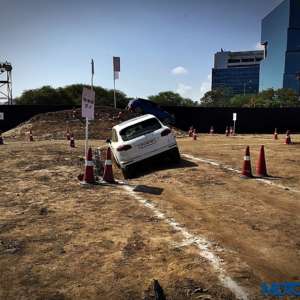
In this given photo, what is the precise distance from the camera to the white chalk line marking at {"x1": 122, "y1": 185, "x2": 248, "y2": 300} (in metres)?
4.50

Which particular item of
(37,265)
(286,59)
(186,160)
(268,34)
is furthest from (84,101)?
(268,34)

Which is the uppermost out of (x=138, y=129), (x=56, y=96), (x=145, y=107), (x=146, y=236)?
(x=56, y=96)

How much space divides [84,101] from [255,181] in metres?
5.04

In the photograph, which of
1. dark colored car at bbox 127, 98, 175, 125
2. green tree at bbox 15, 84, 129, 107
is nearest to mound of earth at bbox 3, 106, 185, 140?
dark colored car at bbox 127, 98, 175, 125

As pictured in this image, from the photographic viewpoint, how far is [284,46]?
467 ft

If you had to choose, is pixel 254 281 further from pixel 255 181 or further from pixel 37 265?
pixel 255 181

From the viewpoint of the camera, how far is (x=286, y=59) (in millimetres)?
141125

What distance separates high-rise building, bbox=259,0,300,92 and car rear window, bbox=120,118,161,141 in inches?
4988

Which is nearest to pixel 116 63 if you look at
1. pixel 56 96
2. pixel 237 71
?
pixel 56 96

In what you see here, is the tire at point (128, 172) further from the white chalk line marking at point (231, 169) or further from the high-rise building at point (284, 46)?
the high-rise building at point (284, 46)

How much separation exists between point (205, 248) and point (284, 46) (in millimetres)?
146979

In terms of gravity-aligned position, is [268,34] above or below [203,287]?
above

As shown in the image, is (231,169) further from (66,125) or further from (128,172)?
(66,125)

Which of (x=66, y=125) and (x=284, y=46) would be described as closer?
(x=66, y=125)
